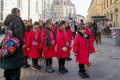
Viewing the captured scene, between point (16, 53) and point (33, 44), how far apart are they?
3.35m

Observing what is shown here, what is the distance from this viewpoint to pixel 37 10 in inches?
4843

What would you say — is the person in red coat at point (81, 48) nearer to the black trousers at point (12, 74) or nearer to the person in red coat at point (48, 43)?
the person in red coat at point (48, 43)

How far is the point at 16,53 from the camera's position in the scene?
6535 mm

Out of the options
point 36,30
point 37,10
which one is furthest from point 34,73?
point 37,10

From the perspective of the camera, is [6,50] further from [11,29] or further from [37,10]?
[37,10]

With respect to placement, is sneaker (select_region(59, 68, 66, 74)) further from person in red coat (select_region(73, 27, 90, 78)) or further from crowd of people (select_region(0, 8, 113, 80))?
person in red coat (select_region(73, 27, 90, 78))

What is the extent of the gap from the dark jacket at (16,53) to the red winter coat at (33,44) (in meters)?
3.10

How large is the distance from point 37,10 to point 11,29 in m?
117

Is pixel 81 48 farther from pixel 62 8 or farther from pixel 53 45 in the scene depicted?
pixel 62 8

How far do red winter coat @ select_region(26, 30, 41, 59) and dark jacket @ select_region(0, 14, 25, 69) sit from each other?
122 inches

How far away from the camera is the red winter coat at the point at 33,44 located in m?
9.83

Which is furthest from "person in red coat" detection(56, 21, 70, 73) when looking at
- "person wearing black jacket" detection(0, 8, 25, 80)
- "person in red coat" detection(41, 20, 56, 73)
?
"person wearing black jacket" detection(0, 8, 25, 80)

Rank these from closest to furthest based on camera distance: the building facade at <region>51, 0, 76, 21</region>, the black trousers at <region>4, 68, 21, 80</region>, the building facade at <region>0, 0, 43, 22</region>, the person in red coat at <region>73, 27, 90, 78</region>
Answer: the black trousers at <region>4, 68, 21, 80</region> → the person in red coat at <region>73, 27, 90, 78</region> → the building facade at <region>0, 0, 43, 22</region> → the building facade at <region>51, 0, 76, 21</region>

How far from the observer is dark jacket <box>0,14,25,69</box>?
255 inches
